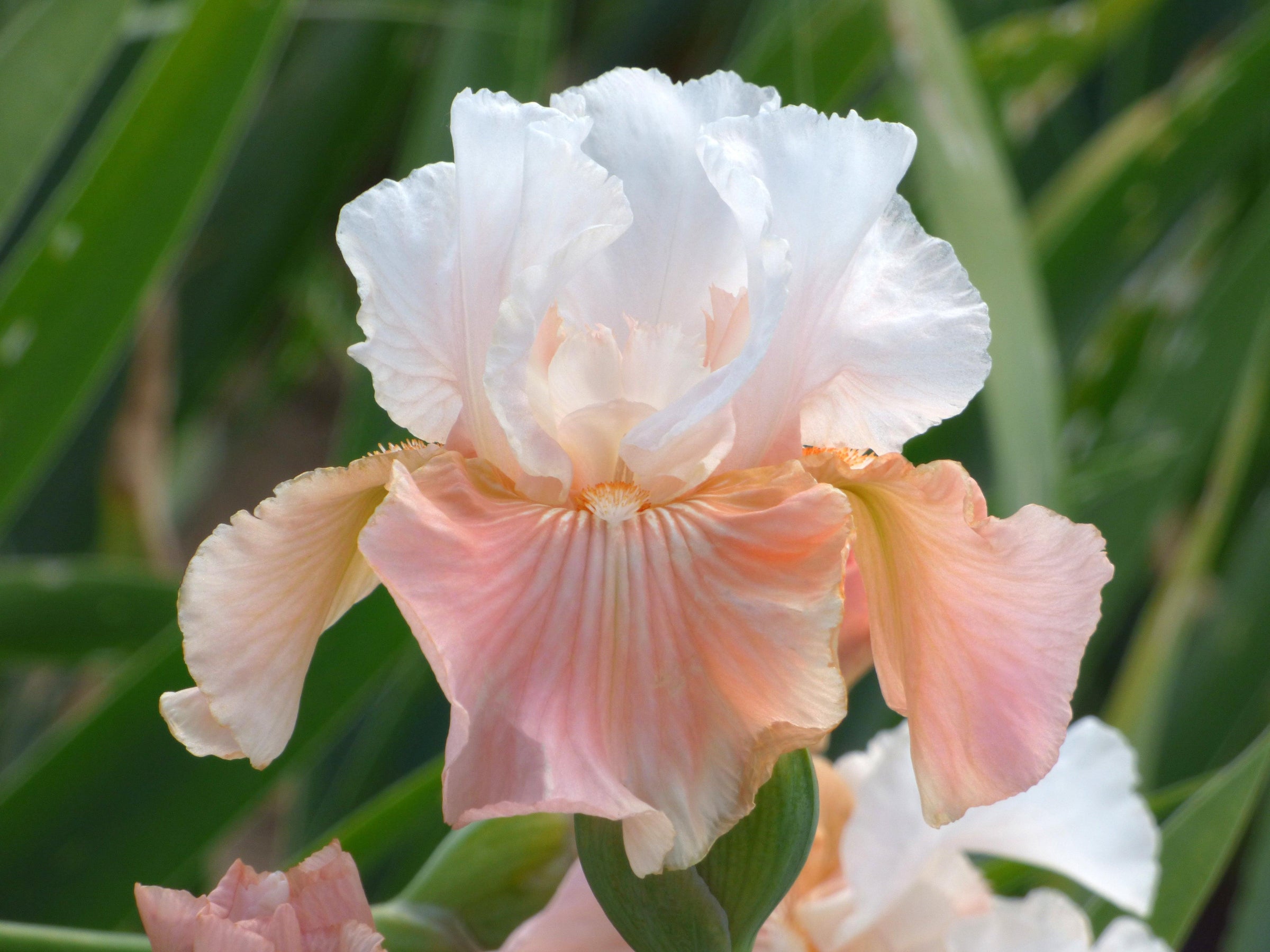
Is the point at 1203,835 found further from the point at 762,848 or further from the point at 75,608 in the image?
the point at 75,608

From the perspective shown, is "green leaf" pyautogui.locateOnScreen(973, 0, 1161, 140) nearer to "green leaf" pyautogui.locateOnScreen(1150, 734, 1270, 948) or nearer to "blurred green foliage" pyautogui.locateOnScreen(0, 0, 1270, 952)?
"blurred green foliage" pyautogui.locateOnScreen(0, 0, 1270, 952)

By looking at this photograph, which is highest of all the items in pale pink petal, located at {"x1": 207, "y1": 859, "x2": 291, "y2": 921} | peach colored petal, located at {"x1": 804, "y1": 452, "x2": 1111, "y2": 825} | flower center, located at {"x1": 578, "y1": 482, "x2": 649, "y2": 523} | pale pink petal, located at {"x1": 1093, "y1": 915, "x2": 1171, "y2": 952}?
flower center, located at {"x1": 578, "y1": 482, "x2": 649, "y2": 523}

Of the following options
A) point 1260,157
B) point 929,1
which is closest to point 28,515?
point 929,1

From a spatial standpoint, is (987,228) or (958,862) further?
(987,228)

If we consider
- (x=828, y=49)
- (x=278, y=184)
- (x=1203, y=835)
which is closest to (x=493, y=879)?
(x=1203, y=835)

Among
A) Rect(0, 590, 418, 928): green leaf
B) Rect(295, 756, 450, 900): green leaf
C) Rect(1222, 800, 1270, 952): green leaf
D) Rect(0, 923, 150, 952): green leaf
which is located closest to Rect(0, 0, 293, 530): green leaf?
Rect(0, 590, 418, 928): green leaf

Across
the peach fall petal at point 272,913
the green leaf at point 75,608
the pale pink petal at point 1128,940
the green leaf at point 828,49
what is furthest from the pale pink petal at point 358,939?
the green leaf at point 828,49
